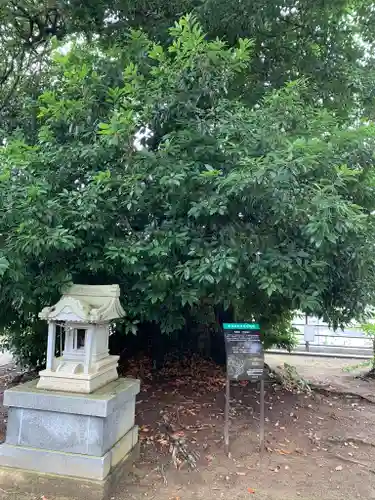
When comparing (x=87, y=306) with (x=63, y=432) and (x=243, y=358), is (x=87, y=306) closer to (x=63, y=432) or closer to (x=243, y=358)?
(x=63, y=432)

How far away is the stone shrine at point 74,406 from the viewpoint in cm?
386

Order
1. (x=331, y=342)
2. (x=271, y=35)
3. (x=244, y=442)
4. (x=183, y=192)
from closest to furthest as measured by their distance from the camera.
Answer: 1. (x=183, y=192)
2. (x=244, y=442)
3. (x=271, y=35)
4. (x=331, y=342)

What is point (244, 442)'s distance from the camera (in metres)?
5.08

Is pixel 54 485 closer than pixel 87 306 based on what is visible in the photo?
Yes

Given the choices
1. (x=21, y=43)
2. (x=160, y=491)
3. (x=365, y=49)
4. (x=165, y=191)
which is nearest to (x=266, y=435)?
(x=160, y=491)

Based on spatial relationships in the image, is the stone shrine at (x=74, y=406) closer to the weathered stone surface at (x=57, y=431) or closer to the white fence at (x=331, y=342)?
the weathered stone surface at (x=57, y=431)

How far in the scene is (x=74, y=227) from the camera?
14.2ft

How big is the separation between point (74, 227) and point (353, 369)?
9018 mm

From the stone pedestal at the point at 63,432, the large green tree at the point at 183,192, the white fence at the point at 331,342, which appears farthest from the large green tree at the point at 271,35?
the white fence at the point at 331,342

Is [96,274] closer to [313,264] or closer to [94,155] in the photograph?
[94,155]

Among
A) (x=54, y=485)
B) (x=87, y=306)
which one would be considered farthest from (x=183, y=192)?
(x=54, y=485)

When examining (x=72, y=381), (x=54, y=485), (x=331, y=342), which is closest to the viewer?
(x=54, y=485)

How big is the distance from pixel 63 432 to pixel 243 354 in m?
2.18

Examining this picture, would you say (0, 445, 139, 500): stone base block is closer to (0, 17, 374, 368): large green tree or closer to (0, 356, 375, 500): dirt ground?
(0, 356, 375, 500): dirt ground
